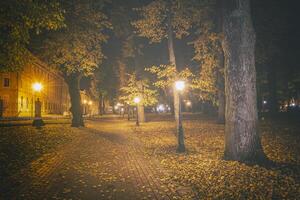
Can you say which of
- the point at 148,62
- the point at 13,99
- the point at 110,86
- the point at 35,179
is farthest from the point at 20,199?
the point at 110,86

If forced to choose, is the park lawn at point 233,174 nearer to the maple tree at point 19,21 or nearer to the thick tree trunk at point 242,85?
the thick tree trunk at point 242,85

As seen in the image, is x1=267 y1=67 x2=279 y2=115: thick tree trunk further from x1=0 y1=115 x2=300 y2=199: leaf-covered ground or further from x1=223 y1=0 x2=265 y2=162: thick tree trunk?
x1=223 y1=0 x2=265 y2=162: thick tree trunk

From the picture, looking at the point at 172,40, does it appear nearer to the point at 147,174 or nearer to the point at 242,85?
the point at 242,85

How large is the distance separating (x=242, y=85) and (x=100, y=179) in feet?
18.7

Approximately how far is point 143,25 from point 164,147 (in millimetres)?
6630

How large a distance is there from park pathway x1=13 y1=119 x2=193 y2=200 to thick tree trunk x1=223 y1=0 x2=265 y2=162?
2.86 metres

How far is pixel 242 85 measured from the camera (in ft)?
32.7

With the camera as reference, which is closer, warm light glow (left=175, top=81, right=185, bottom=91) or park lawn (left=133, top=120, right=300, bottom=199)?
park lawn (left=133, top=120, right=300, bottom=199)

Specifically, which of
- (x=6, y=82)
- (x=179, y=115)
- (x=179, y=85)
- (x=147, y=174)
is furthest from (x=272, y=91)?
(x=6, y=82)

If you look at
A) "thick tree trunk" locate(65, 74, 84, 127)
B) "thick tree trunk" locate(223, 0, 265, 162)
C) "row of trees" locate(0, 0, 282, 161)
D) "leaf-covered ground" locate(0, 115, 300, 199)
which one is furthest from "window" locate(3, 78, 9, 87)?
"thick tree trunk" locate(223, 0, 265, 162)

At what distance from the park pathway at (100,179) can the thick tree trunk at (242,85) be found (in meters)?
2.86

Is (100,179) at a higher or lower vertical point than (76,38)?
lower

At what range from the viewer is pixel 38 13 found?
1130cm

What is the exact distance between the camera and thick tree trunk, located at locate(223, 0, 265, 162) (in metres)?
9.88
